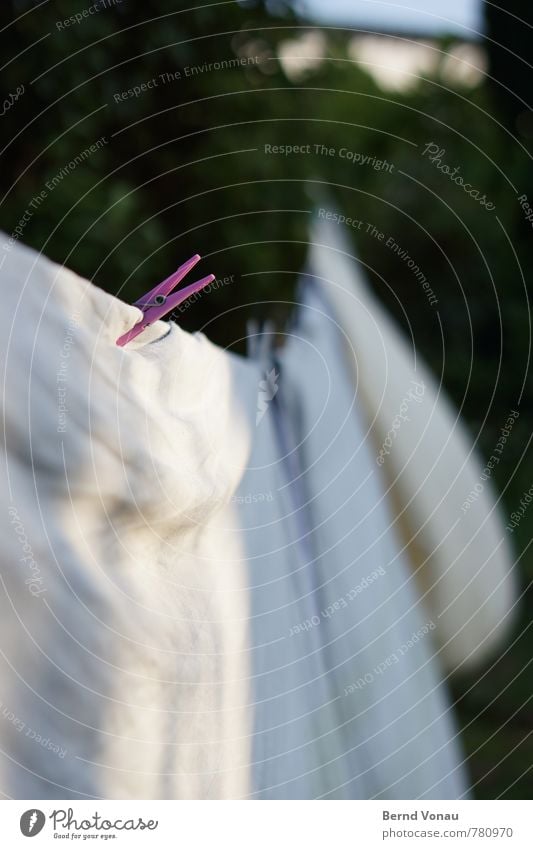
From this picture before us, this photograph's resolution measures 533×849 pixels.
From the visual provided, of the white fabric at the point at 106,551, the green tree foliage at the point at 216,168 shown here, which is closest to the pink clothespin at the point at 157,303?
the white fabric at the point at 106,551

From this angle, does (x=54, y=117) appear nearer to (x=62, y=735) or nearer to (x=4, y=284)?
(x=4, y=284)

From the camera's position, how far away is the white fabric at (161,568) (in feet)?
2.30

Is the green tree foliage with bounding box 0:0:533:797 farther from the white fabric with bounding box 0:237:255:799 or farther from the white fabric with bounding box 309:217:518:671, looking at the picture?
the white fabric with bounding box 0:237:255:799

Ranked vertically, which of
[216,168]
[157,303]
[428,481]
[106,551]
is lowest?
[106,551]

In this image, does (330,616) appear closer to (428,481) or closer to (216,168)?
(428,481)

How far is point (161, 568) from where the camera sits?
0.77 m

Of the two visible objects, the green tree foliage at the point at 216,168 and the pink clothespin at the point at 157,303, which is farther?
the green tree foliage at the point at 216,168

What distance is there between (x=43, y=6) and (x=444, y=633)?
982mm

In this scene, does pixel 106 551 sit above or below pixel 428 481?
below

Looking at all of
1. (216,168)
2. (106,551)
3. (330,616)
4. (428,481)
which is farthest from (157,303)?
(216,168)

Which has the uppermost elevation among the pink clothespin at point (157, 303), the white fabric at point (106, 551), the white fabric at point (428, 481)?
the white fabric at point (428, 481)

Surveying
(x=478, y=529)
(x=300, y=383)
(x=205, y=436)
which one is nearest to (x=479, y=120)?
(x=478, y=529)
